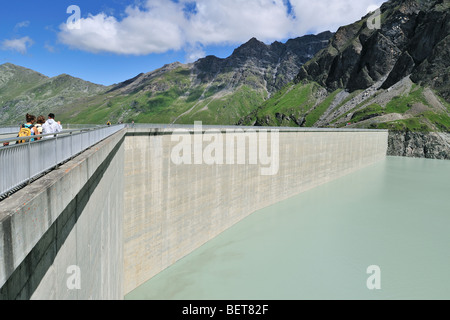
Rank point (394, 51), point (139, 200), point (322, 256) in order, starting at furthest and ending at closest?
point (394, 51)
point (322, 256)
point (139, 200)

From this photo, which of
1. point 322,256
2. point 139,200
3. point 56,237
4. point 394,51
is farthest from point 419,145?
point 56,237

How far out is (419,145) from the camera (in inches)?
2950

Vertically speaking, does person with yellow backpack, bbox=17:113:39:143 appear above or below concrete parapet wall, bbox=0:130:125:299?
above

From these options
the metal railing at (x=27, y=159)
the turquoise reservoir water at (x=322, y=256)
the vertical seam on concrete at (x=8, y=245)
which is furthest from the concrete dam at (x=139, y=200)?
the turquoise reservoir water at (x=322, y=256)

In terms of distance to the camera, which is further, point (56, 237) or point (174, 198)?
point (174, 198)

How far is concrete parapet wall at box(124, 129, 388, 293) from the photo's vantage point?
53.0 ft

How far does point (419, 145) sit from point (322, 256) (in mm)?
71872

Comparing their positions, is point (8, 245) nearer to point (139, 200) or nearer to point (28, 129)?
point (28, 129)

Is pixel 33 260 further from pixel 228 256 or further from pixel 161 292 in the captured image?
pixel 228 256

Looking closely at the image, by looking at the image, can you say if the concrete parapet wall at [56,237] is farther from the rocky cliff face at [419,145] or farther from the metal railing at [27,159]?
the rocky cliff face at [419,145]

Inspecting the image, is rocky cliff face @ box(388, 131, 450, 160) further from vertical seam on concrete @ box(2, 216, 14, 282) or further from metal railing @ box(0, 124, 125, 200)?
vertical seam on concrete @ box(2, 216, 14, 282)

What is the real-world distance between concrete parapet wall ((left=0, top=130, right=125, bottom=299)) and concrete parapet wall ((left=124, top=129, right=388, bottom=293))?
22.2 ft

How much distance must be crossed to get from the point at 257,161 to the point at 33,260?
2645cm

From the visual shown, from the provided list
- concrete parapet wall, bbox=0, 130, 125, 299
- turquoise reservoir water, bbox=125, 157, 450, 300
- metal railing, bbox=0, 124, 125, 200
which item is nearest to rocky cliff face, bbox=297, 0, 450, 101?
turquoise reservoir water, bbox=125, 157, 450, 300
